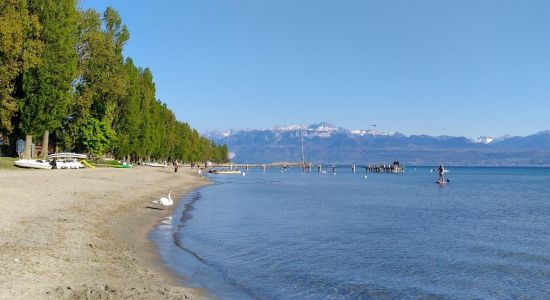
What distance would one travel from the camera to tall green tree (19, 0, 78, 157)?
179ft

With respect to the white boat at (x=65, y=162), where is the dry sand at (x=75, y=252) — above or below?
below

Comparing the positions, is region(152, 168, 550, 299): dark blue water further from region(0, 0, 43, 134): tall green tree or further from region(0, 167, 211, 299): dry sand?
region(0, 0, 43, 134): tall green tree

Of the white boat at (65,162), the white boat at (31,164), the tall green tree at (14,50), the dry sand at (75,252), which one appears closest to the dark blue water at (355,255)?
the dry sand at (75,252)

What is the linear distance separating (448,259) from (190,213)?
1972 cm

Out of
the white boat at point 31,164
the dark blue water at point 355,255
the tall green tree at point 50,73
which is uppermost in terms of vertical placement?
the tall green tree at point 50,73

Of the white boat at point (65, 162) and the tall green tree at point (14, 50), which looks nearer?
the tall green tree at point (14, 50)

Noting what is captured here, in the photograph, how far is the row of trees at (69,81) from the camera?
51.9 metres

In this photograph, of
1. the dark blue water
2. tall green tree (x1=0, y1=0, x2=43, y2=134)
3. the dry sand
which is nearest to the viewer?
the dry sand

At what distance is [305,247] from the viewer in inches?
861

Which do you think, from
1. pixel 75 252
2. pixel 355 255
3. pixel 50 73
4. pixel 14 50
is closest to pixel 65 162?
pixel 50 73

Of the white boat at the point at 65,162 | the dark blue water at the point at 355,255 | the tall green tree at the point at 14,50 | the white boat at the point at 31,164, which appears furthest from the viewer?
the white boat at the point at 65,162

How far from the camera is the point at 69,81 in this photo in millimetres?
60406

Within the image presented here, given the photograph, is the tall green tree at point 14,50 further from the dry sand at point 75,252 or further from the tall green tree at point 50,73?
the dry sand at point 75,252

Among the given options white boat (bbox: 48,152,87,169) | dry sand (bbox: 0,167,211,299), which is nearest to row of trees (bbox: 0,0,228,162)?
white boat (bbox: 48,152,87,169)
